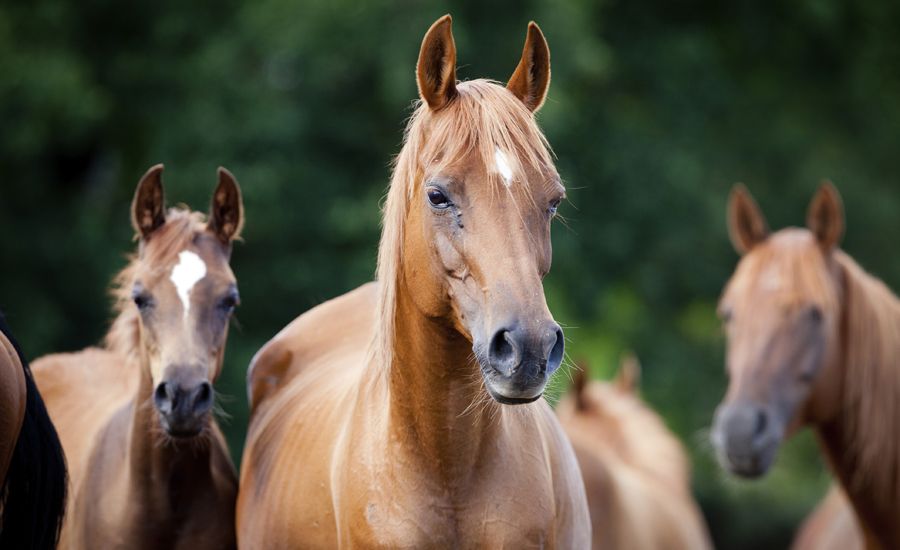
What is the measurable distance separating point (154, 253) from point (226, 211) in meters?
0.43

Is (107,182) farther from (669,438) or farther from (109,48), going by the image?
(669,438)

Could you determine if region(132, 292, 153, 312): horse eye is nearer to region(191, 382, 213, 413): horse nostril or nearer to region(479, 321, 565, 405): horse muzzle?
region(191, 382, 213, 413): horse nostril

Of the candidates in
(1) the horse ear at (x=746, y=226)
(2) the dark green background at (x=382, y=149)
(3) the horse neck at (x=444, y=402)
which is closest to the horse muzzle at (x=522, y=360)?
(3) the horse neck at (x=444, y=402)

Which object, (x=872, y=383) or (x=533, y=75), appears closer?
(x=533, y=75)

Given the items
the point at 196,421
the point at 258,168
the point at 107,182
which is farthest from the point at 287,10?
the point at 196,421

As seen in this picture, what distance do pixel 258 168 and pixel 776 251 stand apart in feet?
26.4

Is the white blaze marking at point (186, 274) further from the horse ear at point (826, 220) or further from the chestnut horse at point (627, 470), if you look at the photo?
the horse ear at point (826, 220)

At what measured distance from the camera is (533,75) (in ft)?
12.4

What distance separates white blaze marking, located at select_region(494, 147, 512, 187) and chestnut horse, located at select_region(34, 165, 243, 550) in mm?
1712

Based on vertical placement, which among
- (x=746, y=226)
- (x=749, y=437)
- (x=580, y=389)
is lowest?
(x=580, y=389)

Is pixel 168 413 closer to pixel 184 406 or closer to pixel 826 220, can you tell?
pixel 184 406

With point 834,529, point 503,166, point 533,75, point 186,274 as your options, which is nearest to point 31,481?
point 186,274

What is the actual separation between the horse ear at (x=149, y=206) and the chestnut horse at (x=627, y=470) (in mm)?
2652

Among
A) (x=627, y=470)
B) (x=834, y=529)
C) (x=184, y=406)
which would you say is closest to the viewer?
(x=184, y=406)
